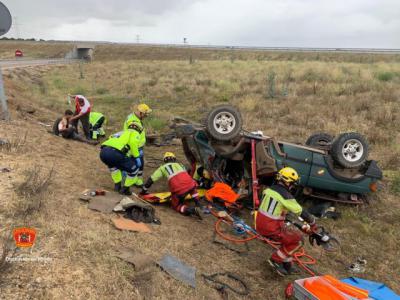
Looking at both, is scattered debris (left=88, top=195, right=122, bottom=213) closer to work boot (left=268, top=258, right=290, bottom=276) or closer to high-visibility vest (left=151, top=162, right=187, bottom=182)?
high-visibility vest (left=151, top=162, right=187, bottom=182)

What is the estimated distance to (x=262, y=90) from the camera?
1736cm

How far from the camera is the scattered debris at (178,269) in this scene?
4188 mm

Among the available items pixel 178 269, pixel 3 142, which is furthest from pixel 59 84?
pixel 178 269

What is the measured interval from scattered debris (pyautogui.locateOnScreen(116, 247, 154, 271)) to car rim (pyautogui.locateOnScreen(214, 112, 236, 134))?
3.36m

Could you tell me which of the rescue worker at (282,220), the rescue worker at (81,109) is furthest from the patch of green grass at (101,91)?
the rescue worker at (282,220)

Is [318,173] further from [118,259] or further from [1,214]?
[1,214]

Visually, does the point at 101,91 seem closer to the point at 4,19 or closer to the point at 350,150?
the point at 4,19

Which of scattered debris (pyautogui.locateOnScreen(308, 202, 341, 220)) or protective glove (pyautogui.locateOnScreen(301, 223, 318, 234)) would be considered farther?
scattered debris (pyautogui.locateOnScreen(308, 202, 341, 220))

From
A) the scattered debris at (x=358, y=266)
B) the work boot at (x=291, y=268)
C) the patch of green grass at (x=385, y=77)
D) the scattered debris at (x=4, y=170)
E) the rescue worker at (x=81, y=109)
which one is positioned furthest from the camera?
the patch of green grass at (x=385, y=77)

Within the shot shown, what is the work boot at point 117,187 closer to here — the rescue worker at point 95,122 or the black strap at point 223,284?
the black strap at point 223,284

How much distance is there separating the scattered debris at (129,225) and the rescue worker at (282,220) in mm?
1555

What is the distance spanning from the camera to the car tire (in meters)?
6.86

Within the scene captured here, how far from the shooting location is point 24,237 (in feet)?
12.3

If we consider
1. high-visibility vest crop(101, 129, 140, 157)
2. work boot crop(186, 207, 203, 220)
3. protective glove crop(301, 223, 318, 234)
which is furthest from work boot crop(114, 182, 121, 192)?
protective glove crop(301, 223, 318, 234)
